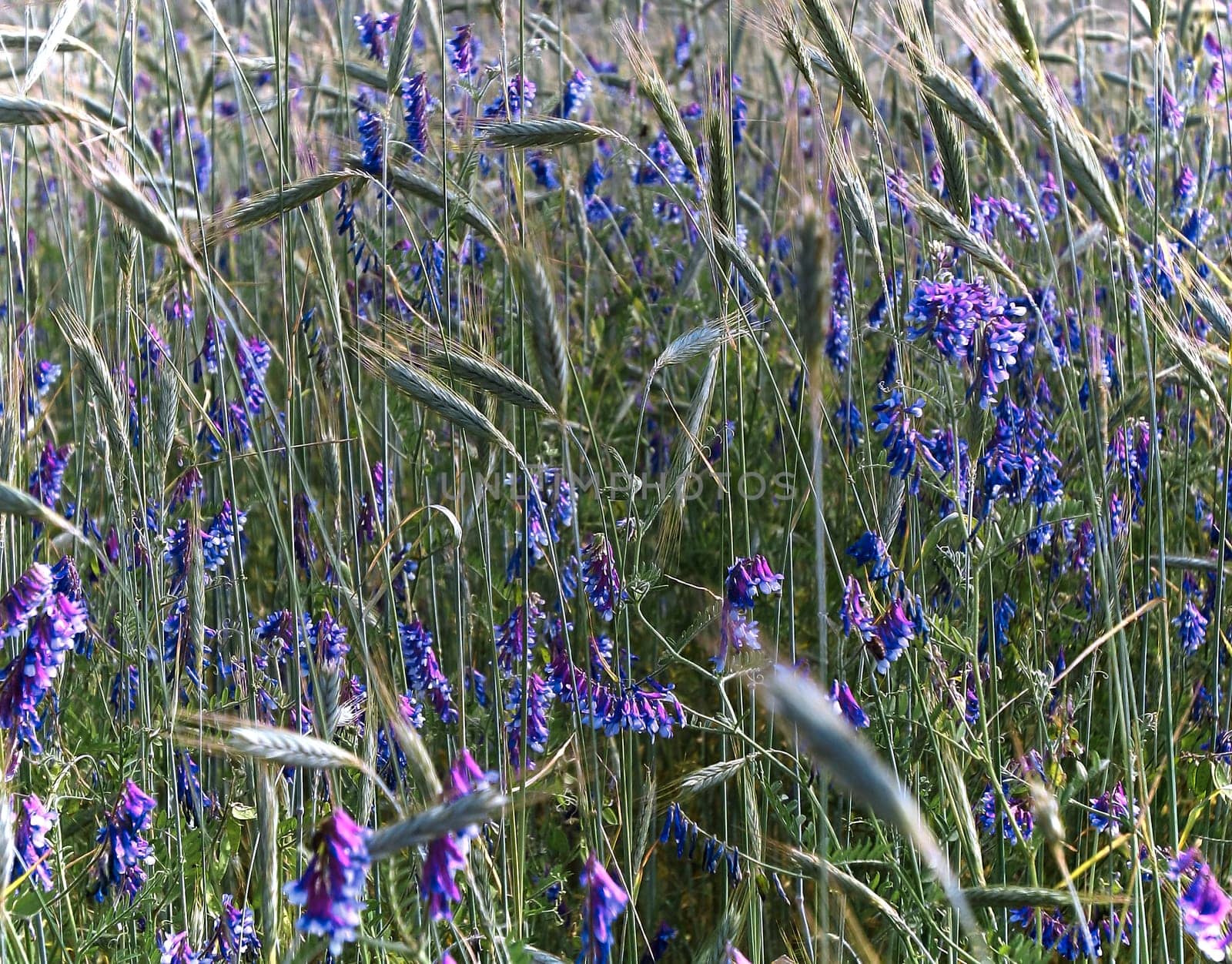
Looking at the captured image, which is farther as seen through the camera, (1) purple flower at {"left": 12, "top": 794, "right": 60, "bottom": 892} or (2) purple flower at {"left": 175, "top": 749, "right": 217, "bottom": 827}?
(2) purple flower at {"left": 175, "top": 749, "right": 217, "bottom": 827}

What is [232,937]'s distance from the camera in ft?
5.06

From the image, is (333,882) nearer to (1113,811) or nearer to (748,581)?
(748,581)

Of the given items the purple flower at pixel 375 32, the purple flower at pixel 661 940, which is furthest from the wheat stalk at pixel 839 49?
the purple flower at pixel 375 32

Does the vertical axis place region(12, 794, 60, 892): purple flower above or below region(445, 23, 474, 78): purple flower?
below

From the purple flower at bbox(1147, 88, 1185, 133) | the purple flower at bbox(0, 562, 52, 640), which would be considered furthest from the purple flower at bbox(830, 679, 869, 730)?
the purple flower at bbox(1147, 88, 1185, 133)

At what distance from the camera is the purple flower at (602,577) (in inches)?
70.1

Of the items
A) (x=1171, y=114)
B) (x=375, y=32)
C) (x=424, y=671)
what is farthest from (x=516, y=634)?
(x=1171, y=114)

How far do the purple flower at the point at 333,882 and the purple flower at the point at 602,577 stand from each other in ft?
2.66

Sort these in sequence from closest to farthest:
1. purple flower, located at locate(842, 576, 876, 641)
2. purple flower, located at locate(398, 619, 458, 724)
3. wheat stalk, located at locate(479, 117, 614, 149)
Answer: wheat stalk, located at locate(479, 117, 614, 149)
purple flower, located at locate(842, 576, 876, 641)
purple flower, located at locate(398, 619, 458, 724)

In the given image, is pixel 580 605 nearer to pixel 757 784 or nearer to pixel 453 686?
pixel 757 784

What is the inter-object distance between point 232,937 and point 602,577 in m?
0.70

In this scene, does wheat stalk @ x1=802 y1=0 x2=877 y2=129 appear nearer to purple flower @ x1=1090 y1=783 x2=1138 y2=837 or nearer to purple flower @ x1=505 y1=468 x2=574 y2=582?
purple flower @ x1=505 y1=468 x2=574 y2=582

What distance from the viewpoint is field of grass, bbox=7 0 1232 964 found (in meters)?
1.33

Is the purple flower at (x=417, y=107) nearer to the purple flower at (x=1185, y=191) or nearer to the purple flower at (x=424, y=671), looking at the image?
the purple flower at (x=424, y=671)
